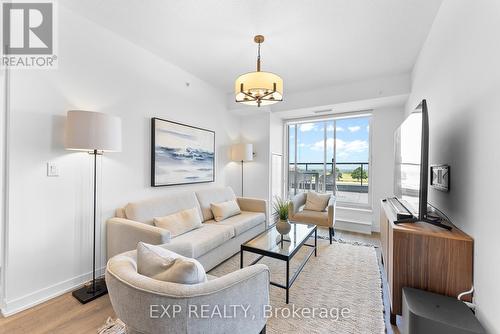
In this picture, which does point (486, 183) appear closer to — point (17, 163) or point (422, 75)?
point (422, 75)

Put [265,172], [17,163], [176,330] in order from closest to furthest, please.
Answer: [176,330]
[17,163]
[265,172]

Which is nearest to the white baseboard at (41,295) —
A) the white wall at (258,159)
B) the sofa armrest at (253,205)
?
the sofa armrest at (253,205)

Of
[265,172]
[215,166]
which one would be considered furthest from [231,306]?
[265,172]

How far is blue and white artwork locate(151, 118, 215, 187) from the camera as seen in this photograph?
2.86 m

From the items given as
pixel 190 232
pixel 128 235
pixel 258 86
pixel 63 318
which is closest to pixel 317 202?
pixel 190 232

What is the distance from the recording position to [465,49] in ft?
4.86

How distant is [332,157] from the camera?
185 inches

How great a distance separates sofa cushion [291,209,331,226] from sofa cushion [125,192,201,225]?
160cm

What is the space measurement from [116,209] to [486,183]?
Answer: 308 cm

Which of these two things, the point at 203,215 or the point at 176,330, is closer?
the point at 176,330

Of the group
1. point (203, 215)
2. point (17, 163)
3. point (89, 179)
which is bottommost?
point (203, 215)

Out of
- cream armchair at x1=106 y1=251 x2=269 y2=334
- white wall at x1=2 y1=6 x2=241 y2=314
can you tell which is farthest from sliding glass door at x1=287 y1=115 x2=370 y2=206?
cream armchair at x1=106 y1=251 x2=269 y2=334

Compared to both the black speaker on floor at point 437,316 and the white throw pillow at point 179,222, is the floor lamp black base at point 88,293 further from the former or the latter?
the black speaker on floor at point 437,316

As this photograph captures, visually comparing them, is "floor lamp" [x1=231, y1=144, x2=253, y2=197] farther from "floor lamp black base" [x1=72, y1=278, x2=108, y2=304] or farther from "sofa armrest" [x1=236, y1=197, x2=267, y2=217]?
"floor lamp black base" [x1=72, y1=278, x2=108, y2=304]
